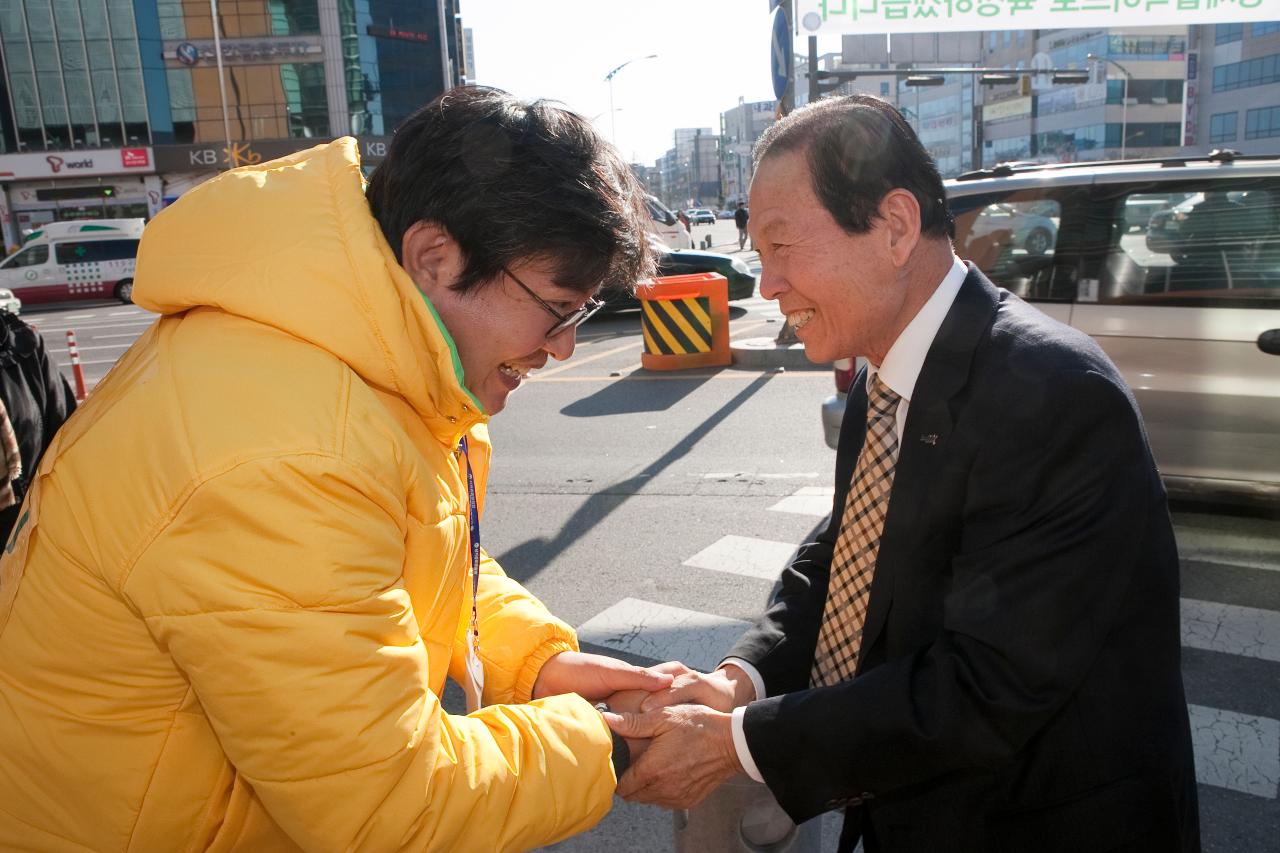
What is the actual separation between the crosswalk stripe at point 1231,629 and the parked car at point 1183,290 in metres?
1.04

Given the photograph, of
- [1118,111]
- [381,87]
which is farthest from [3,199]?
[1118,111]

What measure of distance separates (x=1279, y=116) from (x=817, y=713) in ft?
261

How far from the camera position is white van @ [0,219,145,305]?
25.8 metres

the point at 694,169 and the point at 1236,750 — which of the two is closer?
the point at 1236,750

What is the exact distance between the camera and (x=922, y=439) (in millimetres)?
1715

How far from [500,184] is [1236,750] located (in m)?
3.32

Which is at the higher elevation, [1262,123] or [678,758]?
[1262,123]

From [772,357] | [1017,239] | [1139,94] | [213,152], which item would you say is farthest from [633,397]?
[1139,94]

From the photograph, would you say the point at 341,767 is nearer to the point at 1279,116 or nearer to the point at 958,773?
the point at 958,773

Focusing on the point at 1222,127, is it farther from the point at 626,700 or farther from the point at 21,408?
the point at 626,700

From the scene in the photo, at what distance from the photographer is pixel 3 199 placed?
40938 mm

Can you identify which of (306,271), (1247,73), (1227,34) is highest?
(1227,34)

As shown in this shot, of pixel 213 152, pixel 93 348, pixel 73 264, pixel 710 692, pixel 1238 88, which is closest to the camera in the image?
pixel 710 692

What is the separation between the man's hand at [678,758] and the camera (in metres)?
1.89
